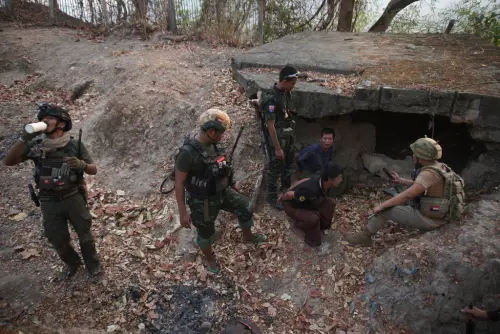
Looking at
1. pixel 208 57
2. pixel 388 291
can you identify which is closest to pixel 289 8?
pixel 208 57

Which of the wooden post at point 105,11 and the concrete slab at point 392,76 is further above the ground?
the wooden post at point 105,11

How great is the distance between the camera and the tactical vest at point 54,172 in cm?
344

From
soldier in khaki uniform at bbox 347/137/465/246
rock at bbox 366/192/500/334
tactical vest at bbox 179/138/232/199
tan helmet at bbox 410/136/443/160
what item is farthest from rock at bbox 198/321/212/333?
tan helmet at bbox 410/136/443/160

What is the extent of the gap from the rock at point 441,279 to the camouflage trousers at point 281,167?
1.71 meters

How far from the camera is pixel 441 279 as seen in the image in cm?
368

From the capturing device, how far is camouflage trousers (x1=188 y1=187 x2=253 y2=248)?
12.2 feet

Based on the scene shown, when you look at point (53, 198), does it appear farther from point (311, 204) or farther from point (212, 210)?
point (311, 204)

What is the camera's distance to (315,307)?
154 inches

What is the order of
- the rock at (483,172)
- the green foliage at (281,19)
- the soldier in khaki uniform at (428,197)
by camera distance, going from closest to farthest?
the soldier in khaki uniform at (428,197), the rock at (483,172), the green foliage at (281,19)

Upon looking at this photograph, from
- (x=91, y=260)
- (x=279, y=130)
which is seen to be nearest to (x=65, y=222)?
(x=91, y=260)

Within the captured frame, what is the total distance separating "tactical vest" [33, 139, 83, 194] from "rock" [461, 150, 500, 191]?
5.42 m

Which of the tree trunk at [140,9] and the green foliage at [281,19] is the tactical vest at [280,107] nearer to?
the tree trunk at [140,9]

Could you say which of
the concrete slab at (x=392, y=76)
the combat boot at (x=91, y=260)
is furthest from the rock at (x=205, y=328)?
Result: the concrete slab at (x=392, y=76)

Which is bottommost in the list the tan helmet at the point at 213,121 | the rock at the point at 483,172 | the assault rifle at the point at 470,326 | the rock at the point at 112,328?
the rock at the point at 112,328
